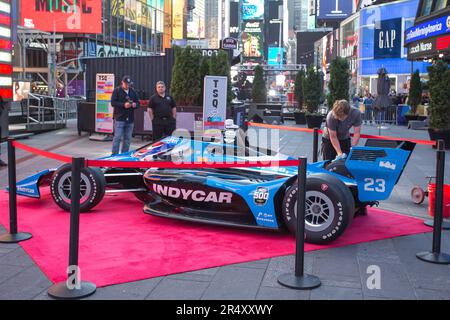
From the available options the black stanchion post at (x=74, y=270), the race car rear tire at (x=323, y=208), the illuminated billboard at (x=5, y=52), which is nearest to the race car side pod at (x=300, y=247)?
the race car rear tire at (x=323, y=208)

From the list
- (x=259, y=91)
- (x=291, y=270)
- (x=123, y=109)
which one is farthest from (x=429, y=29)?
(x=291, y=270)

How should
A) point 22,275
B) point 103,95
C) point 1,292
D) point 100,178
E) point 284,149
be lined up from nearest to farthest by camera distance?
point 1,292 → point 22,275 → point 100,178 → point 284,149 → point 103,95

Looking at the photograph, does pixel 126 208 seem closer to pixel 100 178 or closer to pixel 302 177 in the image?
pixel 100 178

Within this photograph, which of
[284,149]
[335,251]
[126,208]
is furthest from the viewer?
[284,149]

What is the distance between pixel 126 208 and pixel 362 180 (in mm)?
3107

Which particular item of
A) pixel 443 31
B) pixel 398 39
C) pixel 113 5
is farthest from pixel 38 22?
pixel 443 31

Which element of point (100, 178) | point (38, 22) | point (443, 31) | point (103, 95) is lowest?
point (100, 178)

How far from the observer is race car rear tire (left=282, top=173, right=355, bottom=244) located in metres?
5.54

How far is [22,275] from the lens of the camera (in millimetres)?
4754

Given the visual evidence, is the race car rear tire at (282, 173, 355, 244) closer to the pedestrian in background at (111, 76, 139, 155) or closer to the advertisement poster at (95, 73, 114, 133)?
the pedestrian in background at (111, 76, 139, 155)

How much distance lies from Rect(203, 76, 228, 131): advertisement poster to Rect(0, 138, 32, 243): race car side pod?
6.73m

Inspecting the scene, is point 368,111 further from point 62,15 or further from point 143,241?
point 62,15

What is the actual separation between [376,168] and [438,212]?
0.91m

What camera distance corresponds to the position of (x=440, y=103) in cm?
1434
